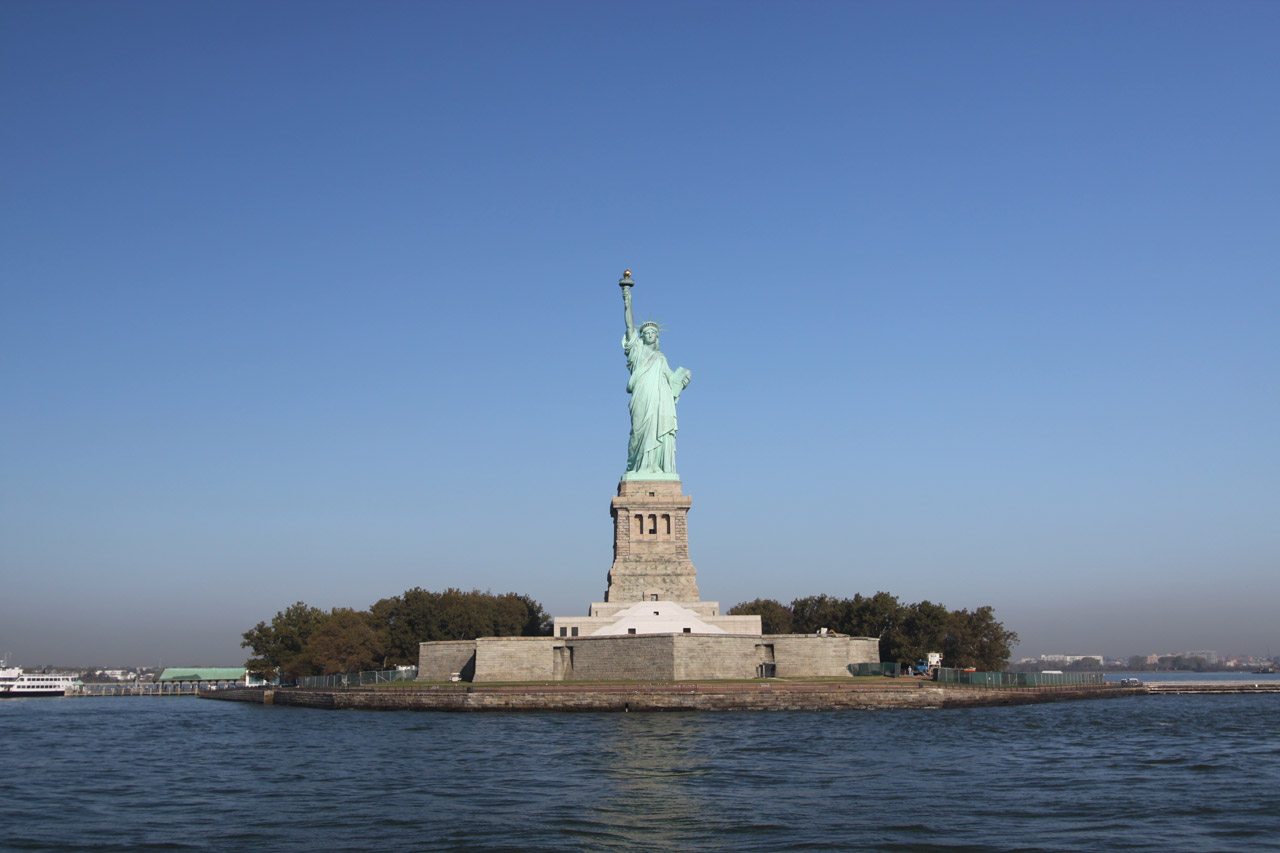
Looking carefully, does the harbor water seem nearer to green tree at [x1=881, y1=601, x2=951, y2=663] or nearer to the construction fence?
the construction fence

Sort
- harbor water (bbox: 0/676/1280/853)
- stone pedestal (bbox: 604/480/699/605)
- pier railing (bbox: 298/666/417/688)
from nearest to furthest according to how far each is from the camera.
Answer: harbor water (bbox: 0/676/1280/853) → pier railing (bbox: 298/666/417/688) → stone pedestal (bbox: 604/480/699/605)

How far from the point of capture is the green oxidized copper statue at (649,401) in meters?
66.3

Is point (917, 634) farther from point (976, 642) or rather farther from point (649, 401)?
point (649, 401)

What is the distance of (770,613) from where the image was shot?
8012 centimetres

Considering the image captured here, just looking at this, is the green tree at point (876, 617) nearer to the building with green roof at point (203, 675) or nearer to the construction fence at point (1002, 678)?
the construction fence at point (1002, 678)

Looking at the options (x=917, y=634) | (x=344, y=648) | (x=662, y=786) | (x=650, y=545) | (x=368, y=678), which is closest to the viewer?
(x=662, y=786)

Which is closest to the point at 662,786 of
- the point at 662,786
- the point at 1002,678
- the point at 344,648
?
the point at 662,786

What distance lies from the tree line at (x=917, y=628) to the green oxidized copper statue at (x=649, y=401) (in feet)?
39.3

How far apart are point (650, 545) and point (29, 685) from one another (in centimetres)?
8491

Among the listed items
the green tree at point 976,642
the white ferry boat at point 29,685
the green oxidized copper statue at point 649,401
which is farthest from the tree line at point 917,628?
the white ferry boat at point 29,685

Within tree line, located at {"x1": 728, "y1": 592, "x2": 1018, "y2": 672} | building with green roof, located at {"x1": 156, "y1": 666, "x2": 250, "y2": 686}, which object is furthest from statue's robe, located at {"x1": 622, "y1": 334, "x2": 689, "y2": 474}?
building with green roof, located at {"x1": 156, "y1": 666, "x2": 250, "y2": 686}

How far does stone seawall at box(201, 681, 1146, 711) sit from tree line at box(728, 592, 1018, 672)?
A: 14.0 meters

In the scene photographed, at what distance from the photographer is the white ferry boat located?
111m

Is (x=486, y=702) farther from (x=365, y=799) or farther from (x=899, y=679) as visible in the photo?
(x=365, y=799)
